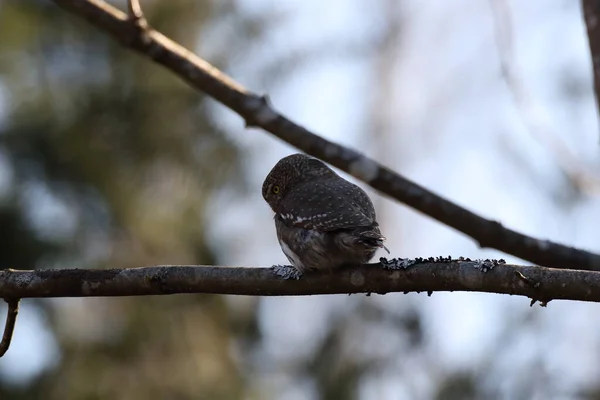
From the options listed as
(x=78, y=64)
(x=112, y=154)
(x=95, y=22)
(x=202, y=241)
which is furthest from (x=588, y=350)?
(x=95, y=22)

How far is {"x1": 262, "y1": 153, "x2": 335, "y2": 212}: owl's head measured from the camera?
5184mm

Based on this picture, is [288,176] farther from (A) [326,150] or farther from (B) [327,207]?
(B) [327,207]

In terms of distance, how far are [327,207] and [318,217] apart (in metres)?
0.09

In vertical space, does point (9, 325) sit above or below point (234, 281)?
above

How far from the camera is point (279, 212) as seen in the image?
4.82 metres

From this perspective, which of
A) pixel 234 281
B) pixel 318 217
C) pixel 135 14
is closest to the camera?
pixel 234 281

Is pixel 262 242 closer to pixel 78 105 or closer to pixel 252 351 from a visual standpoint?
pixel 252 351

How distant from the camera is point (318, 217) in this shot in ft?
14.2

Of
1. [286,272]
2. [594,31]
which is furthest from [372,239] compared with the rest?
[594,31]

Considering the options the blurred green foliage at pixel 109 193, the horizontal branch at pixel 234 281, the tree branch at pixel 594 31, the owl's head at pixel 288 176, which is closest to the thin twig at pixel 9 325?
the horizontal branch at pixel 234 281

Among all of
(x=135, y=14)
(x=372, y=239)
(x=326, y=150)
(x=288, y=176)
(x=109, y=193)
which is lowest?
(x=372, y=239)

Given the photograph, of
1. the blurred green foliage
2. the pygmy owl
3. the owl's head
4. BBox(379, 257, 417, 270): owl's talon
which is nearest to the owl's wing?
the pygmy owl

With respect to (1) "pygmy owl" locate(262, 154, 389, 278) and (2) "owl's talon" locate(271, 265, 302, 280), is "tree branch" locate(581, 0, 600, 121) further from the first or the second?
(2) "owl's talon" locate(271, 265, 302, 280)

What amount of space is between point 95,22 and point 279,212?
1.37 m
